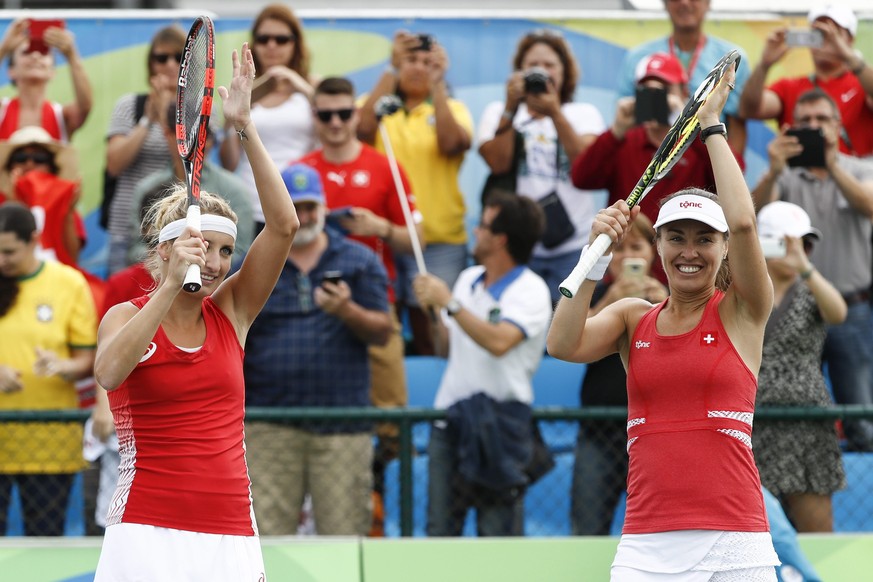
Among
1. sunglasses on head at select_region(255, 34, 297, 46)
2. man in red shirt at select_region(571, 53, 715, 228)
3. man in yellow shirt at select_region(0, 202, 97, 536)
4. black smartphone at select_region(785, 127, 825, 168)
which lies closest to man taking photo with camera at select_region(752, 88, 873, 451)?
black smartphone at select_region(785, 127, 825, 168)

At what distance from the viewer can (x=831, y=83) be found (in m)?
8.20

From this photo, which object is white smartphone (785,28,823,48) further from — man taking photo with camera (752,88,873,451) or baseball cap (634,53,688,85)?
baseball cap (634,53,688,85)

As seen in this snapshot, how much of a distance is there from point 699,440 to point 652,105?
11.2 ft

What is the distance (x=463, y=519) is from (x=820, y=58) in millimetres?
3675

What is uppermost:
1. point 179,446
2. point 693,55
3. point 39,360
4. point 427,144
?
point 693,55

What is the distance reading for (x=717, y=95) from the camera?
4.04 m

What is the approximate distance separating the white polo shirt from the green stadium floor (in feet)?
3.20

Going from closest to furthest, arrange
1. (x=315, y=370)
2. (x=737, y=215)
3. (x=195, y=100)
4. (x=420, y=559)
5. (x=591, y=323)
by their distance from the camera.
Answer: (x=737, y=215) → (x=591, y=323) → (x=195, y=100) → (x=420, y=559) → (x=315, y=370)

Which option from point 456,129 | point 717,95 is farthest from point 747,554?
point 456,129

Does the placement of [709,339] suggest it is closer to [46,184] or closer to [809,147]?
[809,147]

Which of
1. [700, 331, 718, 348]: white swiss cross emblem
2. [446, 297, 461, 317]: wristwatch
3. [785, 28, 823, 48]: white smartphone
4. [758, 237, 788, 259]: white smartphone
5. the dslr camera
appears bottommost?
[700, 331, 718, 348]: white swiss cross emblem

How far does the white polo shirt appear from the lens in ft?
21.5

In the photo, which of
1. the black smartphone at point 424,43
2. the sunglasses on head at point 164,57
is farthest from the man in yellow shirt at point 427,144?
the sunglasses on head at point 164,57

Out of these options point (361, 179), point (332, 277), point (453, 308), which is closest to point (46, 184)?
point (361, 179)
